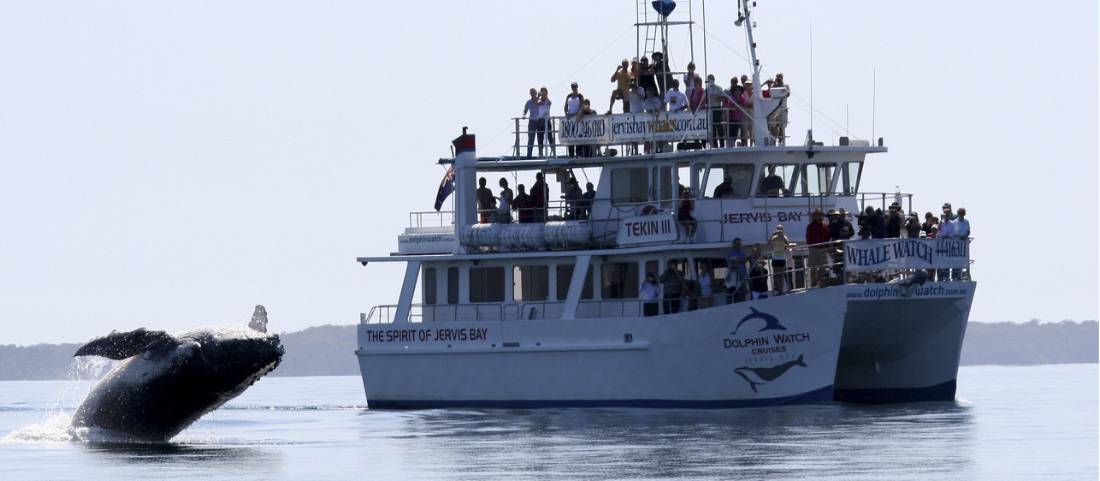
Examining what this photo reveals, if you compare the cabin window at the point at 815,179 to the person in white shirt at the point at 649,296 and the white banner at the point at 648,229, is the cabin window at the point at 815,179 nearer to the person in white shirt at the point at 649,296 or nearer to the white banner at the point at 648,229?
the white banner at the point at 648,229

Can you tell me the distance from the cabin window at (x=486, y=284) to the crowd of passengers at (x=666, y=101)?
2.49 m

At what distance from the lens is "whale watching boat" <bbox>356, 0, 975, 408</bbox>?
41.5 metres

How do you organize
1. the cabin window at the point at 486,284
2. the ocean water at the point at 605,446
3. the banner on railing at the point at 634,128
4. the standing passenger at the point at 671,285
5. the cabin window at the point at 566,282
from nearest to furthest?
1. the ocean water at the point at 605,446
2. the standing passenger at the point at 671,285
3. the banner on railing at the point at 634,128
4. the cabin window at the point at 566,282
5. the cabin window at the point at 486,284

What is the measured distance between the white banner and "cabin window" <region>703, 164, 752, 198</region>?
1114 millimetres

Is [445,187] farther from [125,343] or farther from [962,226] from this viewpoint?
[125,343]

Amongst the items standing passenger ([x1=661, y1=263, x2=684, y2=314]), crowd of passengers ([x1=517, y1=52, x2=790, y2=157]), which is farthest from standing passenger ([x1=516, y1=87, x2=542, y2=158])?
standing passenger ([x1=661, y1=263, x2=684, y2=314])

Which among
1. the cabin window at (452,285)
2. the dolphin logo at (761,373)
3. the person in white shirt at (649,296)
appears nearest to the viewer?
the dolphin logo at (761,373)

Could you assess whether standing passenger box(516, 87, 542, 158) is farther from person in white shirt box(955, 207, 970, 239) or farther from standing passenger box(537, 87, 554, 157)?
person in white shirt box(955, 207, 970, 239)

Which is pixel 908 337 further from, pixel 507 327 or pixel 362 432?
pixel 362 432

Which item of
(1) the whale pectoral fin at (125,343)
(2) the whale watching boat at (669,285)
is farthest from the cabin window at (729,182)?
(1) the whale pectoral fin at (125,343)

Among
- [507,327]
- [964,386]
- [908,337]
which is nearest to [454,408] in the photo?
[507,327]

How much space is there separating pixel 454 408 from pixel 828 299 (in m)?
8.50

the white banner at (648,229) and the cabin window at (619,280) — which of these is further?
the cabin window at (619,280)

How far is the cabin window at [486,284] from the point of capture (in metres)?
46.4
